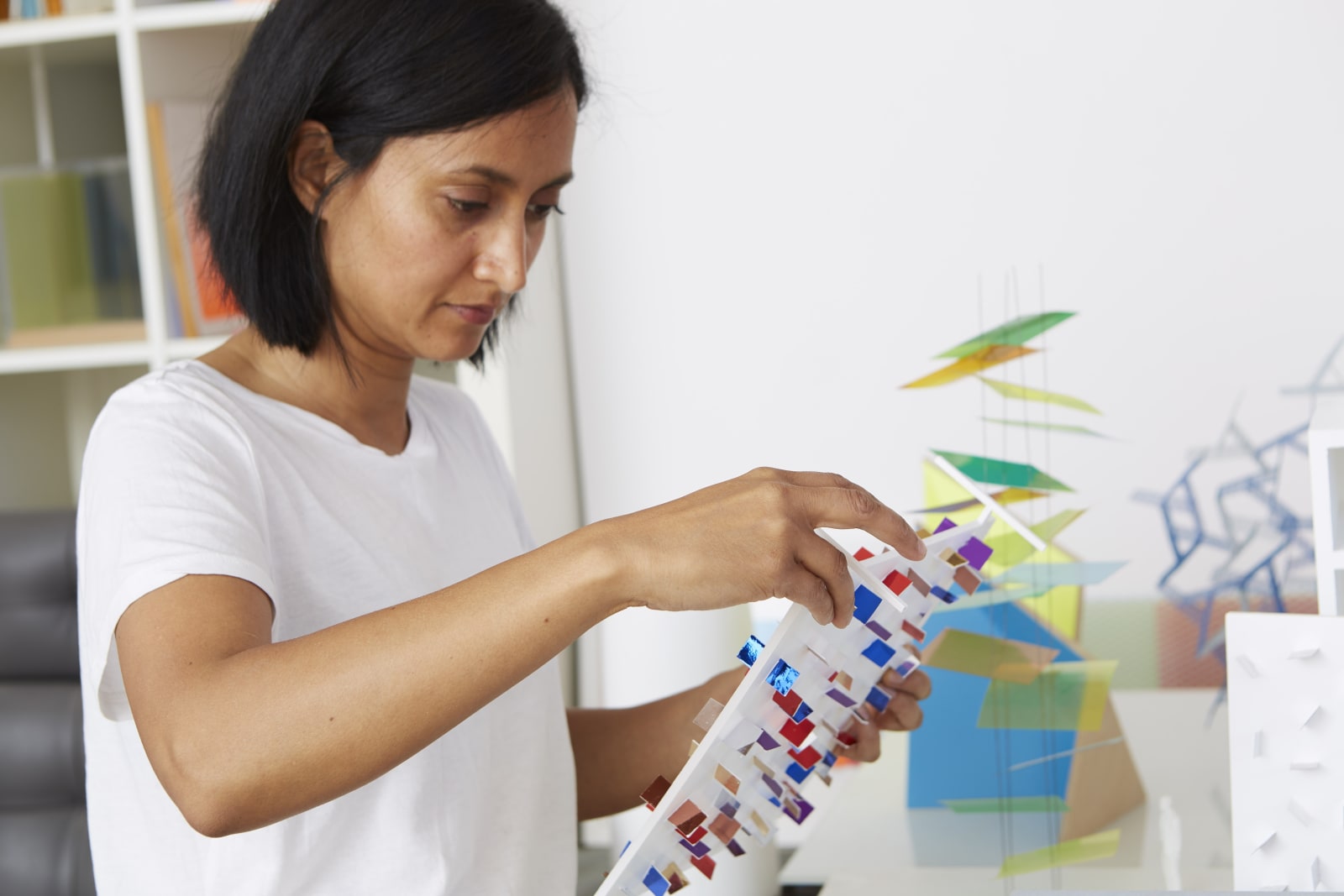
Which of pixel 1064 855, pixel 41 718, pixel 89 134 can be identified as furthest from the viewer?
pixel 89 134

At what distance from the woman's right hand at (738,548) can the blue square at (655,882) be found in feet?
0.50

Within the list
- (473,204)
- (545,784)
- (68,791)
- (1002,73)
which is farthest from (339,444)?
(1002,73)

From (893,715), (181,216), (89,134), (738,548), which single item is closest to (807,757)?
(893,715)

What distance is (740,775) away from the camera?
2.48 feet

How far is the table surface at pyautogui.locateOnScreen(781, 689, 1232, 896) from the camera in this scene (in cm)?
110

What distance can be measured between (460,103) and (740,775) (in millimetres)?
471

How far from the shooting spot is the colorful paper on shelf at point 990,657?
1128mm

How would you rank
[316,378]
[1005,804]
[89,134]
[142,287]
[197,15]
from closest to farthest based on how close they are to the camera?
[316,378] → [1005,804] → [197,15] → [142,287] → [89,134]

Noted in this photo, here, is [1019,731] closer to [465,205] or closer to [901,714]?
[901,714]

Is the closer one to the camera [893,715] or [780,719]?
[780,719]

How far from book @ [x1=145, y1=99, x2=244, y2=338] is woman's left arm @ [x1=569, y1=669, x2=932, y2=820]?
0.84 meters

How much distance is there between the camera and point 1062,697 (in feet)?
3.79

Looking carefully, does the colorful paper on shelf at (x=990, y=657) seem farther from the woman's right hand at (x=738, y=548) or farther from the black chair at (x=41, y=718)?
the black chair at (x=41, y=718)

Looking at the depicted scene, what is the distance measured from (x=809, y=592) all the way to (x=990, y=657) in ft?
1.66
